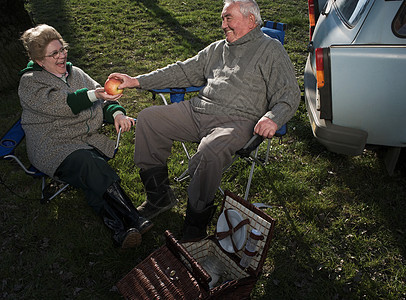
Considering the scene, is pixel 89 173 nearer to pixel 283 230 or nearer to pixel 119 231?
pixel 119 231

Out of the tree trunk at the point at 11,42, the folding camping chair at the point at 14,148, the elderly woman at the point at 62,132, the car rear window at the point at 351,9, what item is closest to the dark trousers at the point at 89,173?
the elderly woman at the point at 62,132

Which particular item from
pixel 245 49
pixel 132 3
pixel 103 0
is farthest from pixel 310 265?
pixel 103 0

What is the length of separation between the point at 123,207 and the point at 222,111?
3.74ft

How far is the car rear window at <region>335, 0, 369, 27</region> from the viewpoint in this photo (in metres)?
3.12

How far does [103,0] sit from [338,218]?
9386 mm

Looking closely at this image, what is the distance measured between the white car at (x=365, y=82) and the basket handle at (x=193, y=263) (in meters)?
1.58

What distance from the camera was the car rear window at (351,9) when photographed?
10.2 feet

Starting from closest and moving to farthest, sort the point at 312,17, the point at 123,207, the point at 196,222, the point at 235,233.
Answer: the point at 235,233 → the point at 196,222 → the point at 123,207 → the point at 312,17

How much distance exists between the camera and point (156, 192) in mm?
3127

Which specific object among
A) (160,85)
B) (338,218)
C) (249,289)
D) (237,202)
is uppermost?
(160,85)

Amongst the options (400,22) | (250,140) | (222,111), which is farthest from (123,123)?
(400,22)

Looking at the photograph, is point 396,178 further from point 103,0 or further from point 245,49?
point 103,0

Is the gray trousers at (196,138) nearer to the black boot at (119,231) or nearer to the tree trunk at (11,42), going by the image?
the black boot at (119,231)

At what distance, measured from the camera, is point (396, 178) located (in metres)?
3.58
